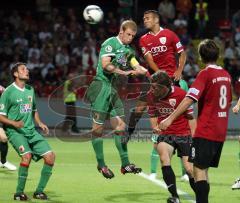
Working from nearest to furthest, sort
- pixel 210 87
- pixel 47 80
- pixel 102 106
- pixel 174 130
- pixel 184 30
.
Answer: pixel 210 87 < pixel 174 130 < pixel 102 106 < pixel 47 80 < pixel 184 30

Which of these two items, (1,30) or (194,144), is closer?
(194,144)

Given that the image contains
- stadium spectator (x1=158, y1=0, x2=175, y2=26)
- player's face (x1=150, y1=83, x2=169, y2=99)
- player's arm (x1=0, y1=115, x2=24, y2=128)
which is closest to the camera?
player's face (x1=150, y1=83, x2=169, y2=99)

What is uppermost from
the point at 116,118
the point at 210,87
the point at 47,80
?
the point at 210,87

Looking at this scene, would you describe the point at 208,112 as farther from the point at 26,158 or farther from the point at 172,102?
the point at 26,158

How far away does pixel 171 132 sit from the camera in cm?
976

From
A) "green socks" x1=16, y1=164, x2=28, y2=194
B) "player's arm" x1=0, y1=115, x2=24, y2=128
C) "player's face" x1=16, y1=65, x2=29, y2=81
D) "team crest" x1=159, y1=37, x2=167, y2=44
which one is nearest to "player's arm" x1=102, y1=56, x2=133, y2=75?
"team crest" x1=159, y1=37, x2=167, y2=44

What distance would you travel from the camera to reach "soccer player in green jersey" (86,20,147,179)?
11.2 m

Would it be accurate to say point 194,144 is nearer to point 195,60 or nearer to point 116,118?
point 116,118

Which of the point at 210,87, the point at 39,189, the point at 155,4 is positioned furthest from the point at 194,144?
the point at 155,4

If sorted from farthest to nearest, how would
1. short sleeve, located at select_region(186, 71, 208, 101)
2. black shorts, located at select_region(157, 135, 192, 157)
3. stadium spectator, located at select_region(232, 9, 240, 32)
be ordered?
1. stadium spectator, located at select_region(232, 9, 240, 32)
2. black shorts, located at select_region(157, 135, 192, 157)
3. short sleeve, located at select_region(186, 71, 208, 101)

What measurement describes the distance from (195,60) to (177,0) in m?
3.58

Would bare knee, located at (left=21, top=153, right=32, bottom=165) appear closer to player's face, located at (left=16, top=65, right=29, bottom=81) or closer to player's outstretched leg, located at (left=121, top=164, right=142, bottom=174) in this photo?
player's face, located at (left=16, top=65, right=29, bottom=81)

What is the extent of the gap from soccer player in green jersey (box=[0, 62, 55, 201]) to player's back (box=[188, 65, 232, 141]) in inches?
104

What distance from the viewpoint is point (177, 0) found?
1092 inches
